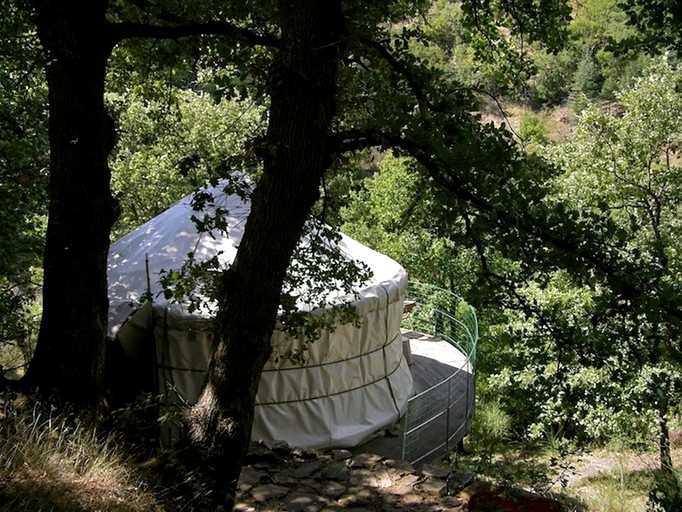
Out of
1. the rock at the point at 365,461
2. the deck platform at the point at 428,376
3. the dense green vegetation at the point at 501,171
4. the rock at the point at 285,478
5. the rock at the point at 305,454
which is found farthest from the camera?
the deck platform at the point at 428,376

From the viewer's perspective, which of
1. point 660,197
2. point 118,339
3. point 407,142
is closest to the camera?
point 407,142

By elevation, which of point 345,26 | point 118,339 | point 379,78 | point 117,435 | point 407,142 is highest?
point 345,26

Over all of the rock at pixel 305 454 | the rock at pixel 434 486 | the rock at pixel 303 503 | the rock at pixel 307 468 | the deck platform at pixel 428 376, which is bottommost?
the deck platform at pixel 428 376

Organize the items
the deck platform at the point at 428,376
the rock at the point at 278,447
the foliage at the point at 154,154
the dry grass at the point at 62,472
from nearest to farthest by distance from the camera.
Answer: the dry grass at the point at 62,472
the rock at the point at 278,447
the deck platform at the point at 428,376
the foliage at the point at 154,154

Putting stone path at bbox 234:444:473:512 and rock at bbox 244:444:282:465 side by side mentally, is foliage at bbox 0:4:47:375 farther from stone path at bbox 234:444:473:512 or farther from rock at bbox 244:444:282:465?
stone path at bbox 234:444:473:512

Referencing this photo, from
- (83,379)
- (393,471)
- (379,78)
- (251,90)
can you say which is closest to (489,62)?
(379,78)

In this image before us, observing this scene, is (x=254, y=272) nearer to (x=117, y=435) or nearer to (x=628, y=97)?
(x=117, y=435)

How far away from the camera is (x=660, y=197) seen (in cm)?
1178

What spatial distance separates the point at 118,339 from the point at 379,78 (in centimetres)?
371

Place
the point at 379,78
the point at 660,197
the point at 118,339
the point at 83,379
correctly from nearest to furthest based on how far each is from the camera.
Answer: the point at 83,379 → the point at 379,78 → the point at 118,339 → the point at 660,197

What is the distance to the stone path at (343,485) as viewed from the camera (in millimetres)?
4676

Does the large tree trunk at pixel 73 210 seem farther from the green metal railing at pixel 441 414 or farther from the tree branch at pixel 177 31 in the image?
the green metal railing at pixel 441 414

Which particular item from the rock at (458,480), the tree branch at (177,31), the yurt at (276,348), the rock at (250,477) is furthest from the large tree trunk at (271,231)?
the yurt at (276,348)

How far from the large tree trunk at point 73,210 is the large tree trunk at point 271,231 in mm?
797
